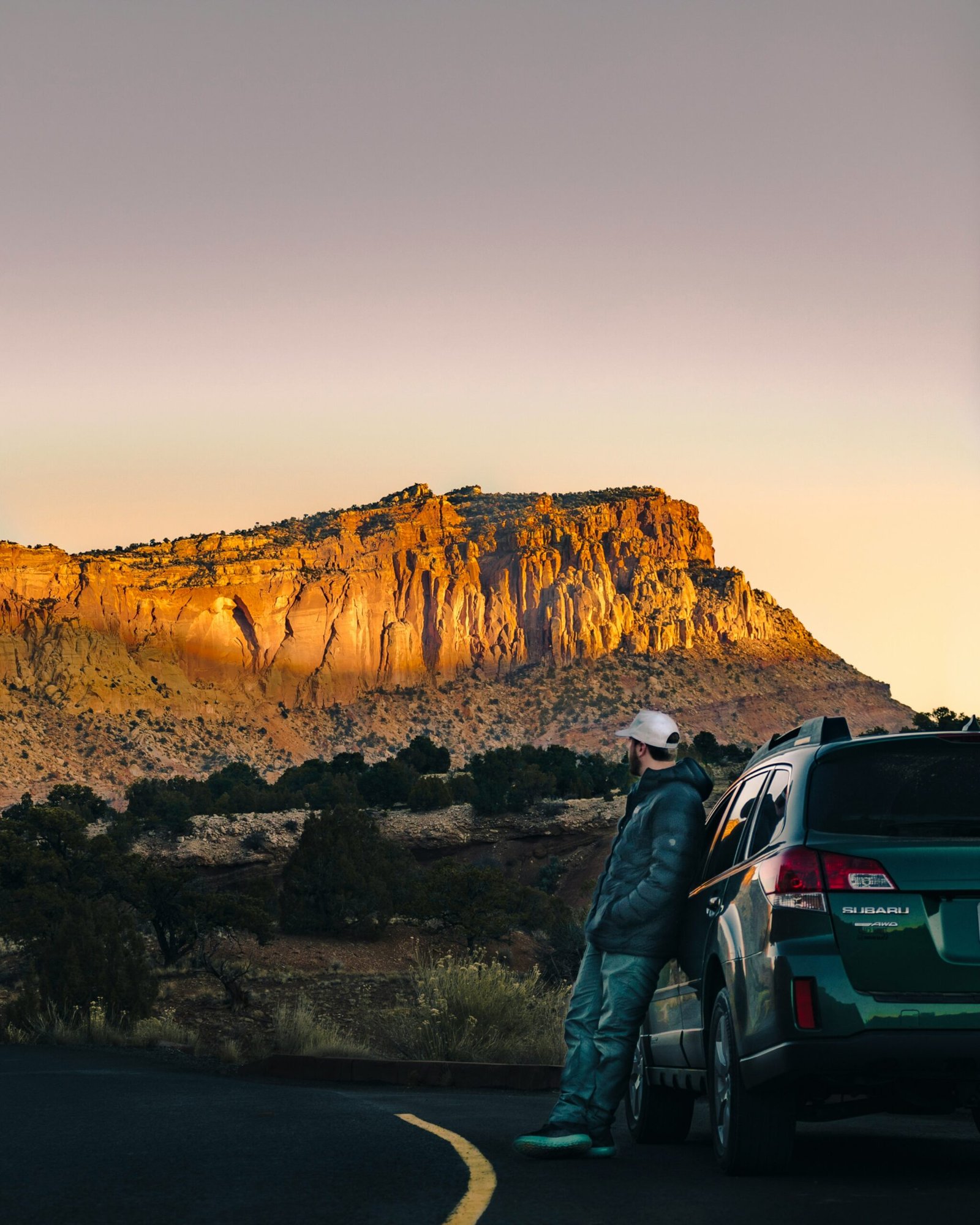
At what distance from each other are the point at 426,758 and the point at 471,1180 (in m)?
98.3

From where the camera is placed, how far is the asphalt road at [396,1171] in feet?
19.0

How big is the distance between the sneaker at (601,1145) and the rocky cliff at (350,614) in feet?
418

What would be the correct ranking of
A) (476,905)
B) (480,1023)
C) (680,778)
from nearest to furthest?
(680,778) < (480,1023) < (476,905)

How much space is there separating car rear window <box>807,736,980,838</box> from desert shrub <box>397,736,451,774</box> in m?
96.5

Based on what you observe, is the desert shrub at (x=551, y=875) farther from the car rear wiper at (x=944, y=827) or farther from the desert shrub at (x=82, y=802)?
the car rear wiper at (x=944, y=827)

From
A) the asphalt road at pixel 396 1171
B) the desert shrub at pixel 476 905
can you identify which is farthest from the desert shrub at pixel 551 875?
the asphalt road at pixel 396 1171

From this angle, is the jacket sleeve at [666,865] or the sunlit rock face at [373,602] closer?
the jacket sleeve at [666,865]

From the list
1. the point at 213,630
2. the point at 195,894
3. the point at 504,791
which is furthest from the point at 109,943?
the point at 213,630

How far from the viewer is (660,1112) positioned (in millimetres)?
8367

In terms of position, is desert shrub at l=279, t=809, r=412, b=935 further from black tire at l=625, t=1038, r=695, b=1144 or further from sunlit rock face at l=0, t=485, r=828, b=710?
sunlit rock face at l=0, t=485, r=828, b=710

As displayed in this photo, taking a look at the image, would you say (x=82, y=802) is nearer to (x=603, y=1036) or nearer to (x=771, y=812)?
(x=603, y=1036)

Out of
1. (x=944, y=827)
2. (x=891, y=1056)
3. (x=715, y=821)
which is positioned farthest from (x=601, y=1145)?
(x=944, y=827)

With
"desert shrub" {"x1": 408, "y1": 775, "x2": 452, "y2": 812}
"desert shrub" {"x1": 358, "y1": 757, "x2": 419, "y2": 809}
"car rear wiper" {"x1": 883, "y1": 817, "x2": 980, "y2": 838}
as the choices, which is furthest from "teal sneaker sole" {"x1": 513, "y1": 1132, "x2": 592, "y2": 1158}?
"desert shrub" {"x1": 358, "y1": 757, "x2": 419, "y2": 809}

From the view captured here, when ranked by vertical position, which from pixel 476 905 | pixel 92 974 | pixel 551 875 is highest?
pixel 92 974
